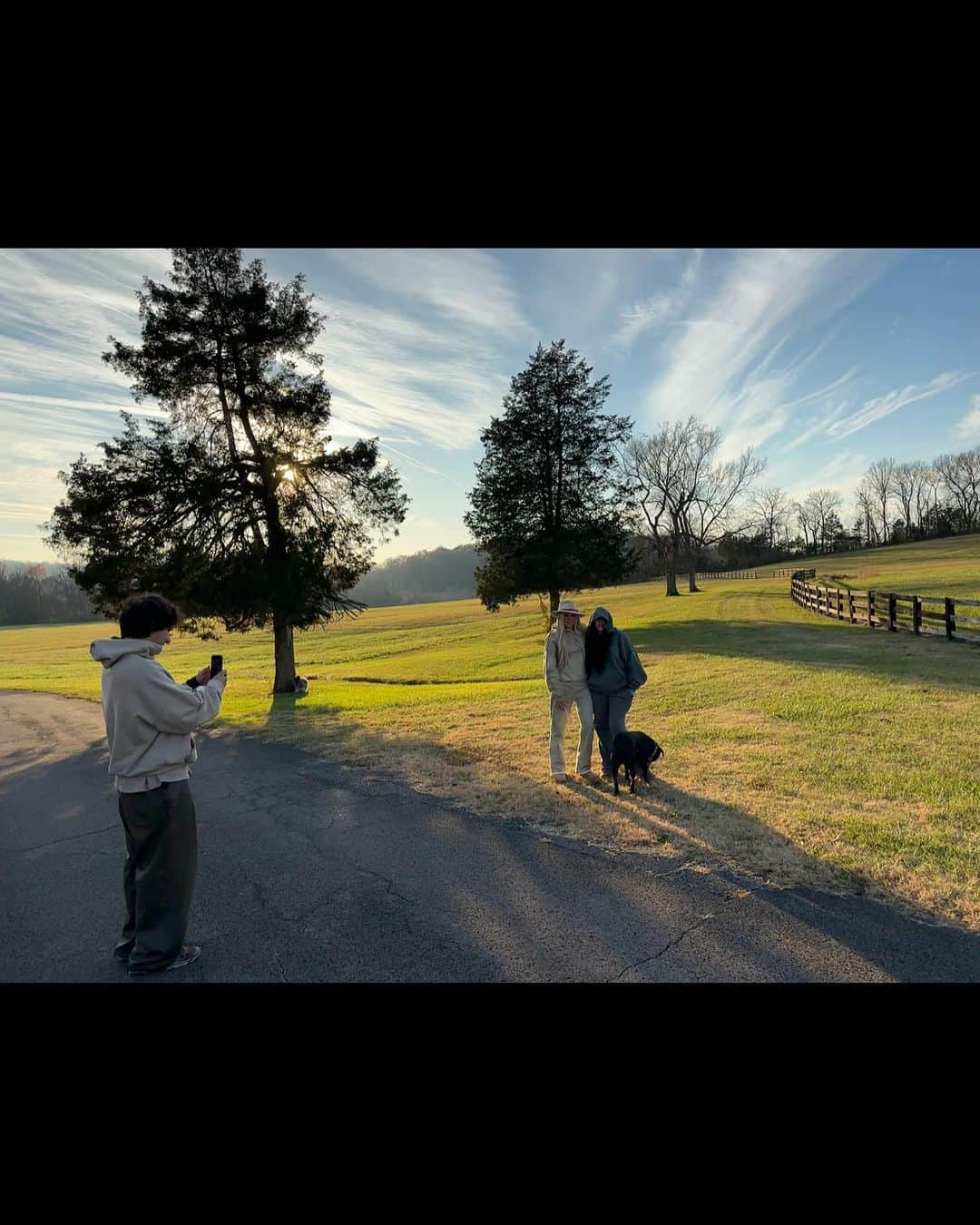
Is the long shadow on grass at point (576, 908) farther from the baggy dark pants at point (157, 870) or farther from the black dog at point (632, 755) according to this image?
the baggy dark pants at point (157, 870)

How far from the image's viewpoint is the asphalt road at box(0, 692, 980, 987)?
305 centimetres

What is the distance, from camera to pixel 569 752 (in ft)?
25.2

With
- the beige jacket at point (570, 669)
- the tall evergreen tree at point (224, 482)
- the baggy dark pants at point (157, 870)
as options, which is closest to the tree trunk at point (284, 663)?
the tall evergreen tree at point (224, 482)

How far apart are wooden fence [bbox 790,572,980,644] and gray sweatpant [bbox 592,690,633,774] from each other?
456 inches

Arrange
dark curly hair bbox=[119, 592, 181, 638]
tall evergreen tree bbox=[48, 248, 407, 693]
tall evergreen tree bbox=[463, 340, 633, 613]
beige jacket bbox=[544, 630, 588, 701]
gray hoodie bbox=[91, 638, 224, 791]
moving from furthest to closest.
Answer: tall evergreen tree bbox=[463, 340, 633, 613] → tall evergreen tree bbox=[48, 248, 407, 693] → beige jacket bbox=[544, 630, 588, 701] → dark curly hair bbox=[119, 592, 181, 638] → gray hoodie bbox=[91, 638, 224, 791]

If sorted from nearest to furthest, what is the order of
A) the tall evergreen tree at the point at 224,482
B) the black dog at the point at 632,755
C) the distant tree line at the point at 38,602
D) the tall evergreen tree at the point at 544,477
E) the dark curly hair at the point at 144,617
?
1. the dark curly hair at the point at 144,617
2. the black dog at the point at 632,755
3. the tall evergreen tree at the point at 224,482
4. the tall evergreen tree at the point at 544,477
5. the distant tree line at the point at 38,602

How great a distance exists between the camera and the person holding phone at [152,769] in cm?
304

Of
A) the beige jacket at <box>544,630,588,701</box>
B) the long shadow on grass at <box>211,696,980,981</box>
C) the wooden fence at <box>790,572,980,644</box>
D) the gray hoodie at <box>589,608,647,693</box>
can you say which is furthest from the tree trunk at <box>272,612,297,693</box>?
the wooden fence at <box>790,572,980,644</box>

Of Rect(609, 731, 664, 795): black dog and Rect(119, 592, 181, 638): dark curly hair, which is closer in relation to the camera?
Rect(119, 592, 181, 638): dark curly hair

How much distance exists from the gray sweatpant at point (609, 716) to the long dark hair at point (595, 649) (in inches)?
11.3

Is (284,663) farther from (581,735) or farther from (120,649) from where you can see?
(120,649)

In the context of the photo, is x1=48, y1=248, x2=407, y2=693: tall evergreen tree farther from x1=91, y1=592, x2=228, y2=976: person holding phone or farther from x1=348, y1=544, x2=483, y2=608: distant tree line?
x1=348, y1=544, x2=483, y2=608: distant tree line

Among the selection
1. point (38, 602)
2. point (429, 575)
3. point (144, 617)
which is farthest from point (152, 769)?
point (429, 575)

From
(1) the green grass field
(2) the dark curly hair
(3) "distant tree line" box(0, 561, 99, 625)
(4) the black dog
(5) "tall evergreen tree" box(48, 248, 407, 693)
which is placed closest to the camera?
(2) the dark curly hair
